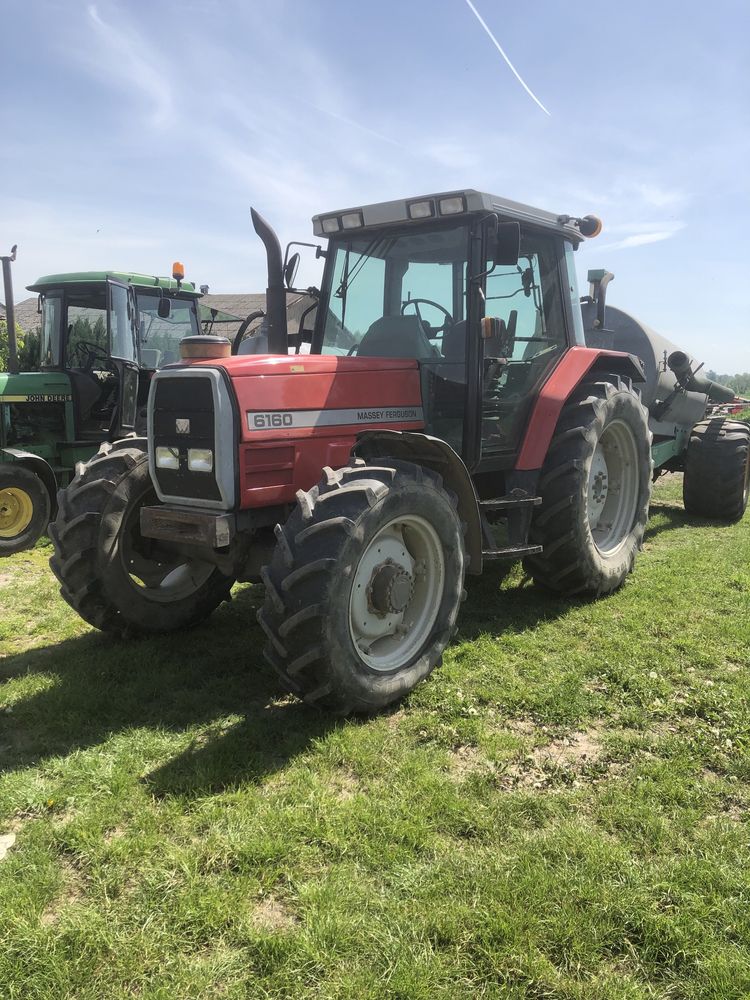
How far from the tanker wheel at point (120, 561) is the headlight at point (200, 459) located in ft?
2.56

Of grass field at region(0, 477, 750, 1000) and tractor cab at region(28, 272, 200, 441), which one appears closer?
grass field at region(0, 477, 750, 1000)

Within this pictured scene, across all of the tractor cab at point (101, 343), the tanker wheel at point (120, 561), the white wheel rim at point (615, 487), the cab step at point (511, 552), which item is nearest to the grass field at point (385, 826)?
the tanker wheel at point (120, 561)

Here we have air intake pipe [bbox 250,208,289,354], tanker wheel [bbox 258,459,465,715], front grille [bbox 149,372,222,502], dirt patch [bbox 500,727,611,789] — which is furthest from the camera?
air intake pipe [bbox 250,208,289,354]

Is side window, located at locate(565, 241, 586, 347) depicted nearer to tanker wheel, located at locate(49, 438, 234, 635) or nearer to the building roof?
tanker wheel, located at locate(49, 438, 234, 635)

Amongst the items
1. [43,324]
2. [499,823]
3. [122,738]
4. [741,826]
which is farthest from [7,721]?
[43,324]

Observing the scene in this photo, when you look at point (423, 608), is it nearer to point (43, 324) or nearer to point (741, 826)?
point (741, 826)

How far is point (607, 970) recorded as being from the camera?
2.10 metres

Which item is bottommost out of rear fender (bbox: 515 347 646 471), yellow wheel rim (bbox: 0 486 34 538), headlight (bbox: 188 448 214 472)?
yellow wheel rim (bbox: 0 486 34 538)

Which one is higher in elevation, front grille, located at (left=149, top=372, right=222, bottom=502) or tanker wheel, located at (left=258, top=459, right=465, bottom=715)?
front grille, located at (left=149, top=372, right=222, bottom=502)

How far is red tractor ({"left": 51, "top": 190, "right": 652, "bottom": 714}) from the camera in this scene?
11.1ft

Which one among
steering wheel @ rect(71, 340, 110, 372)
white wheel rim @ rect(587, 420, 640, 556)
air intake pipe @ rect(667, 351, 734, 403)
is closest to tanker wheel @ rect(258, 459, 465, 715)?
white wheel rim @ rect(587, 420, 640, 556)

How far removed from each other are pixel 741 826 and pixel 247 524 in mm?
2445

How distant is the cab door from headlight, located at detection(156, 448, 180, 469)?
16.4 feet

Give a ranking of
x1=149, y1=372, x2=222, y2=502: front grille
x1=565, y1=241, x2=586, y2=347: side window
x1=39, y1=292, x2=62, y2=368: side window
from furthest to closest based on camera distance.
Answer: x1=39, y1=292, x2=62, y2=368: side window, x1=565, y1=241, x2=586, y2=347: side window, x1=149, y1=372, x2=222, y2=502: front grille
